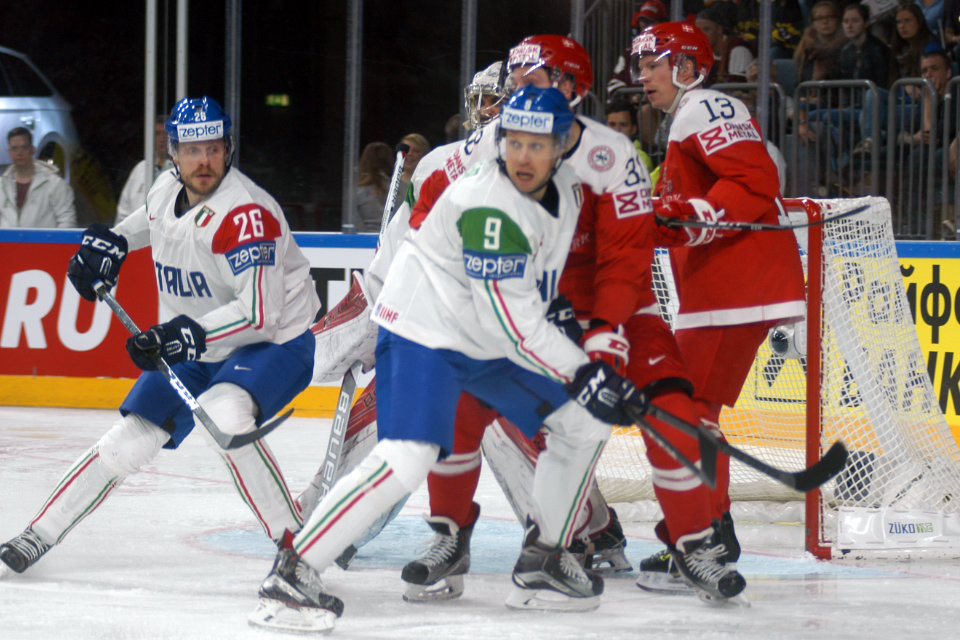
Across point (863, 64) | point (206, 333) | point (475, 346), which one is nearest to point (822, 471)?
point (475, 346)

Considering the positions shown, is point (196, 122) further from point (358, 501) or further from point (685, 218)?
point (685, 218)

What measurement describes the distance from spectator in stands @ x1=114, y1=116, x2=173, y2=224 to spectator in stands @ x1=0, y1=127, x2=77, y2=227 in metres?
0.26

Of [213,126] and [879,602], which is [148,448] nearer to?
[213,126]

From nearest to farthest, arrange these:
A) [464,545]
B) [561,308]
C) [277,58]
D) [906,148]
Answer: [561,308] < [464,545] < [906,148] < [277,58]

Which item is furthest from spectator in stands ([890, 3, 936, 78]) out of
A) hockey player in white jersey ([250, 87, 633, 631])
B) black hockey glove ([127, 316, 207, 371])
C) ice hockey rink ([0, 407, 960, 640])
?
black hockey glove ([127, 316, 207, 371])

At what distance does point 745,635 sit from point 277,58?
483cm

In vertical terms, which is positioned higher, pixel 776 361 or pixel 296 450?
pixel 776 361

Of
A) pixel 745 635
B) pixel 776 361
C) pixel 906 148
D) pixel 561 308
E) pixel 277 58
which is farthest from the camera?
pixel 277 58

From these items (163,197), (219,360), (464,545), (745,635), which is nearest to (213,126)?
(163,197)

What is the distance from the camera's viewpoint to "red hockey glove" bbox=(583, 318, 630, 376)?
260 cm

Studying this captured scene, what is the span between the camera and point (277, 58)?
675 centimetres

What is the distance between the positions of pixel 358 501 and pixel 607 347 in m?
0.57

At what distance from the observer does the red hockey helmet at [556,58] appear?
295 cm

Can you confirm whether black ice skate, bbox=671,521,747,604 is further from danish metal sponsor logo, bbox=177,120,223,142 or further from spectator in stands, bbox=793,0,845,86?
spectator in stands, bbox=793,0,845,86
